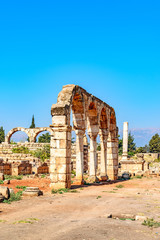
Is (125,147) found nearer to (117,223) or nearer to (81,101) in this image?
(81,101)

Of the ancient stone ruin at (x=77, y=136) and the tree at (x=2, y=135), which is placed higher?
the tree at (x=2, y=135)

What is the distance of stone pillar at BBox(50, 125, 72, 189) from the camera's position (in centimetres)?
1248

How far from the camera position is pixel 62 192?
11.5 meters

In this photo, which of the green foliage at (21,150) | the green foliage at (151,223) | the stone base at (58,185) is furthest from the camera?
the green foliage at (21,150)

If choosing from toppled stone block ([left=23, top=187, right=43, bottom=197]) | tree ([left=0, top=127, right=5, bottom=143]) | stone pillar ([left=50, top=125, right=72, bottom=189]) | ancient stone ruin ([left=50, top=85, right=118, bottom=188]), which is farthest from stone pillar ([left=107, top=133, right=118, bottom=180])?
tree ([left=0, top=127, right=5, bottom=143])

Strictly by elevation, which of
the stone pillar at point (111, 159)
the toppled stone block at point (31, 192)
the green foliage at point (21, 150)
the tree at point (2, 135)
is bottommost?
the toppled stone block at point (31, 192)

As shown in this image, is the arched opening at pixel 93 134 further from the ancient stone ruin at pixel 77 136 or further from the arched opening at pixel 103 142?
the arched opening at pixel 103 142

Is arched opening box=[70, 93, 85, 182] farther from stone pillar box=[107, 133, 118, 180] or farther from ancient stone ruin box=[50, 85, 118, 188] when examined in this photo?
stone pillar box=[107, 133, 118, 180]

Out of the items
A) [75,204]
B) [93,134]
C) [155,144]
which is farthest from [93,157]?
[155,144]

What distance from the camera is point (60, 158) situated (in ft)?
41.2

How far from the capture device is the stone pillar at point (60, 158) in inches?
492

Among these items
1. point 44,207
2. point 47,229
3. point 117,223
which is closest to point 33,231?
point 47,229

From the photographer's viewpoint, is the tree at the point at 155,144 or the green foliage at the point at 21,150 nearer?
the green foliage at the point at 21,150

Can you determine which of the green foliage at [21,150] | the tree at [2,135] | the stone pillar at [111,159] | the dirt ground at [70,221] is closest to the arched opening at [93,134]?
the stone pillar at [111,159]
